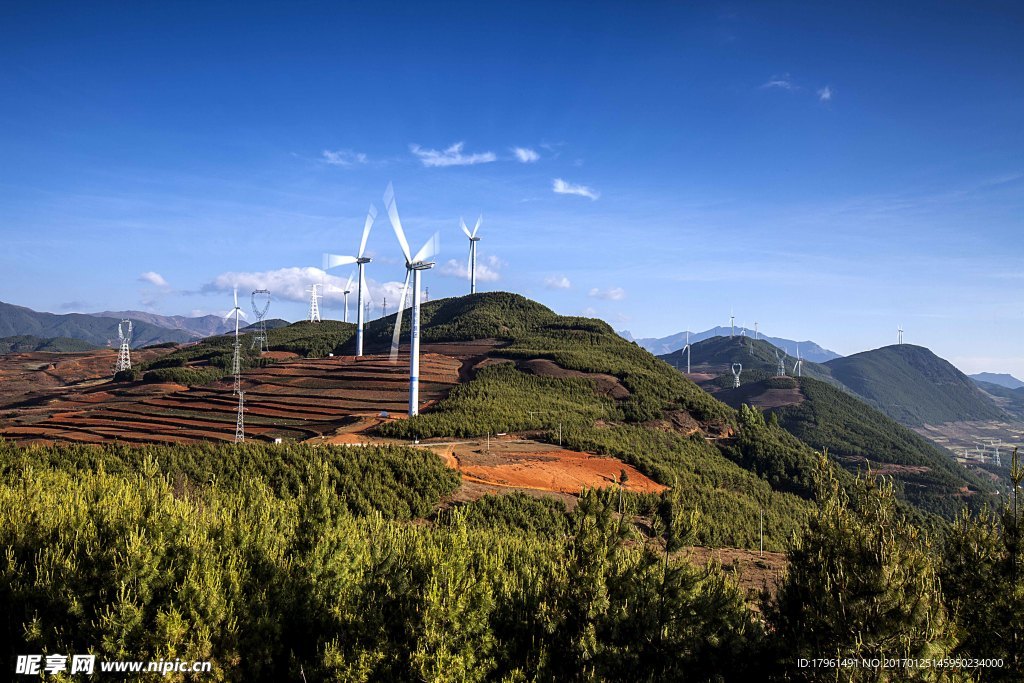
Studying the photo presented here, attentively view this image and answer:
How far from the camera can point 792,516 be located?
50.2 metres

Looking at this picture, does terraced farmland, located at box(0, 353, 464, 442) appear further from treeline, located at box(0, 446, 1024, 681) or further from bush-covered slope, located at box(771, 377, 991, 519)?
bush-covered slope, located at box(771, 377, 991, 519)

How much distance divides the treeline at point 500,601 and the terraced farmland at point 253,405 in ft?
135

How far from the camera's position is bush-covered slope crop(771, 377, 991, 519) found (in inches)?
4242

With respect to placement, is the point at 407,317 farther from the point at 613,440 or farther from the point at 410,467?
the point at 410,467

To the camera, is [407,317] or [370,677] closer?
[370,677]

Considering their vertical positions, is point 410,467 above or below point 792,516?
above

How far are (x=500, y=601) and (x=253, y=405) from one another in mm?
67058

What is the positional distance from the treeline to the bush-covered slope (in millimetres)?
95585

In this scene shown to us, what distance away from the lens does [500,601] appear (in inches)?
575

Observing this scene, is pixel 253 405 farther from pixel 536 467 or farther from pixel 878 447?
pixel 878 447

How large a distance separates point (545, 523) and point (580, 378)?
57791mm

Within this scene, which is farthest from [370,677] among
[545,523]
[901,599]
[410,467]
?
[410,467]

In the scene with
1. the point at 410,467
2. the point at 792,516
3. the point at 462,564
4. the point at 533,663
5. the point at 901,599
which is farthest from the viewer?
the point at 792,516

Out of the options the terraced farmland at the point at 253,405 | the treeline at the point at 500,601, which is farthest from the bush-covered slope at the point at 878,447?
the treeline at the point at 500,601
